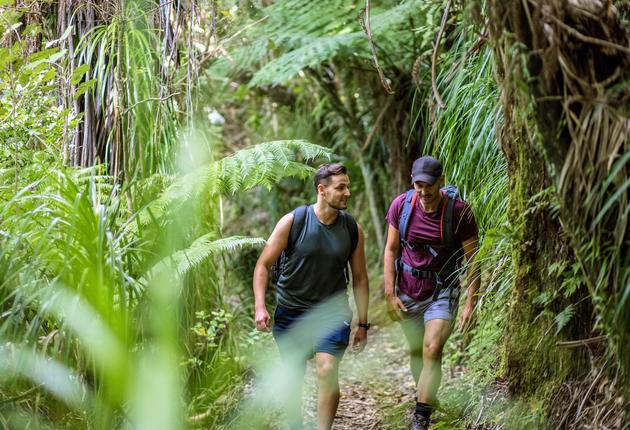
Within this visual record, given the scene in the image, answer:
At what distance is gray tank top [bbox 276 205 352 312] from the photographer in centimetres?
512

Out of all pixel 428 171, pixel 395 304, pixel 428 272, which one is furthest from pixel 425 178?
pixel 395 304

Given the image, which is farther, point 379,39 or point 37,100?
point 379,39

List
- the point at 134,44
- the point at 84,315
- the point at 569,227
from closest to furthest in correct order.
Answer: the point at 569,227
the point at 84,315
the point at 134,44

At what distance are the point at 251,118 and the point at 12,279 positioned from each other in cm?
886

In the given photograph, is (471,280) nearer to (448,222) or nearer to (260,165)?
(448,222)

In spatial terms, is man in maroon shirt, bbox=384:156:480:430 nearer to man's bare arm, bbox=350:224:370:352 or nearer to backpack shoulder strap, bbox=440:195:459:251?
backpack shoulder strap, bbox=440:195:459:251

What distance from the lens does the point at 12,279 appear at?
3.90m

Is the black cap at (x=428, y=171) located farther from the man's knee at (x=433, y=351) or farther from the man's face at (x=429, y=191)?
the man's knee at (x=433, y=351)

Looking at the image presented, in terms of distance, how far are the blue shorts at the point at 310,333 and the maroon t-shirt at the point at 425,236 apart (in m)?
0.54

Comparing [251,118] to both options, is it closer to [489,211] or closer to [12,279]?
[489,211]

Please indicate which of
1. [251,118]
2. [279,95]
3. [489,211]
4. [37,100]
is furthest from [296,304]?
[251,118]

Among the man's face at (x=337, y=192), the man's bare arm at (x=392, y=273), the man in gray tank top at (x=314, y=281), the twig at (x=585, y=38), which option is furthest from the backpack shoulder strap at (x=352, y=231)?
the twig at (x=585, y=38)

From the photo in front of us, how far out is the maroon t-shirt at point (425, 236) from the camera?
17.1ft

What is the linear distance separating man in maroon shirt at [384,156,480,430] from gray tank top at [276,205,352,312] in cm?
47
